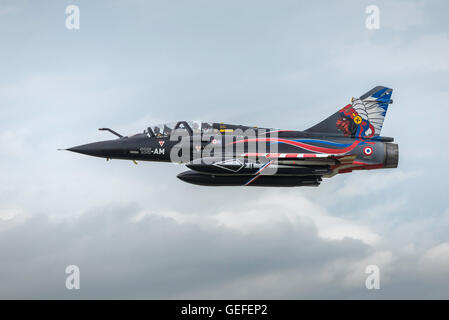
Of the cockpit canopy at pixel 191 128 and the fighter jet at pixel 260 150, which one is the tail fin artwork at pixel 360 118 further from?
the cockpit canopy at pixel 191 128

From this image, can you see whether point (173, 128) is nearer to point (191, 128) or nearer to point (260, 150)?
point (191, 128)

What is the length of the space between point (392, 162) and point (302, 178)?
5.04 m

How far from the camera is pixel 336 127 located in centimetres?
3422

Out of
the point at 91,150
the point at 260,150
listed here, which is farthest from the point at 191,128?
the point at 91,150

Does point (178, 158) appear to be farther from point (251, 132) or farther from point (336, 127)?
point (336, 127)

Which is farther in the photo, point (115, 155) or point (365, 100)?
point (365, 100)

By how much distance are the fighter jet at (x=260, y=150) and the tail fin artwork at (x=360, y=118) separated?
55 mm

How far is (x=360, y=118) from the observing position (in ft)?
113

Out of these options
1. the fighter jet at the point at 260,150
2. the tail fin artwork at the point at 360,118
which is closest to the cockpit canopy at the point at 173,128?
the fighter jet at the point at 260,150

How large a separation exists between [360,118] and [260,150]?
20.8 feet

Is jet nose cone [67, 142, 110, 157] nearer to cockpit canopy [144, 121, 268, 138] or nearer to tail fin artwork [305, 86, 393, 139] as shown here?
cockpit canopy [144, 121, 268, 138]

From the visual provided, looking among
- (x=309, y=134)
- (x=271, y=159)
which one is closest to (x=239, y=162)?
(x=271, y=159)

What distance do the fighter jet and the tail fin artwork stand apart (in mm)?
55

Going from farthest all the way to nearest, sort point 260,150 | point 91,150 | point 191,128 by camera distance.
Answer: point 191,128, point 91,150, point 260,150
